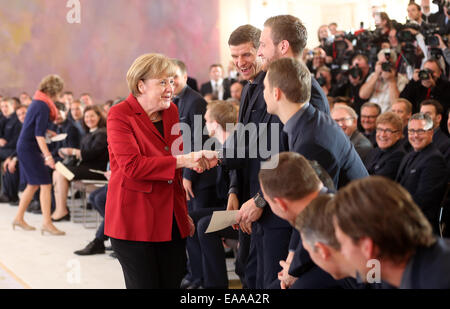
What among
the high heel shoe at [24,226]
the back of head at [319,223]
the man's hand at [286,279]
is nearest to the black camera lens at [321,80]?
the high heel shoe at [24,226]

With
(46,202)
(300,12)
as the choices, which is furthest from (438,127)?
(300,12)

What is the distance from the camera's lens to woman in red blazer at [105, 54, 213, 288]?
2.49 metres

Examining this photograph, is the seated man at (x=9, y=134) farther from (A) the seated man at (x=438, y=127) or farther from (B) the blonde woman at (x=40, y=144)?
(A) the seated man at (x=438, y=127)

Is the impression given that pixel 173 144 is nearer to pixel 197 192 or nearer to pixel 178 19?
pixel 197 192

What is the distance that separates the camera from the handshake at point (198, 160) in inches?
101

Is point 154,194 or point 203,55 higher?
point 203,55

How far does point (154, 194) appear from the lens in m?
2.55

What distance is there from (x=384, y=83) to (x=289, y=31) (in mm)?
3967

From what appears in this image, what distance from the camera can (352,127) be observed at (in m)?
5.04
